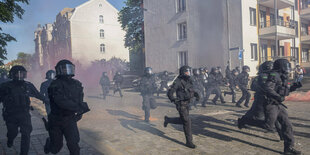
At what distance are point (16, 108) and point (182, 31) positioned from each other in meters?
19.3

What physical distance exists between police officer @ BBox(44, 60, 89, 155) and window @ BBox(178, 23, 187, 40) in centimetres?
1925

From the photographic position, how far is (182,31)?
73.1ft

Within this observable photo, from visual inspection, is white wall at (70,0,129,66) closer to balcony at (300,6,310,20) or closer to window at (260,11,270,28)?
window at (260,11,270,28)

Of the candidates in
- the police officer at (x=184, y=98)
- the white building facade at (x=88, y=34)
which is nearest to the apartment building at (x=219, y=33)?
the white building facade at (x=88, y=34)

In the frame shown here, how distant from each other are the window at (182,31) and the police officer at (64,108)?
19.2m

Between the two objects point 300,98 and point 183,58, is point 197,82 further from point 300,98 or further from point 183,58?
point 183,58

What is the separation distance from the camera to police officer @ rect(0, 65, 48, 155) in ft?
13.6

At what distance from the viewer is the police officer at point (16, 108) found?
415 centimetres

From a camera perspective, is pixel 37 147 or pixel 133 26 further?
pixel 133 26

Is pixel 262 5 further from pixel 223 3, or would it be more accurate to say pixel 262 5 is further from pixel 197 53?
pixel 197 53

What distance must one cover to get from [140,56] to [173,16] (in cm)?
1065

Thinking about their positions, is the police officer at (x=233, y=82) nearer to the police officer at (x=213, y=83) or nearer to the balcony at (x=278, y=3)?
the police officer at (x=213, y=83)

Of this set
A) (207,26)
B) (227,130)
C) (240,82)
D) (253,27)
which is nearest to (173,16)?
(207,26)

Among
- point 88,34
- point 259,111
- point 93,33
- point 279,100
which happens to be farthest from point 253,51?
point 93,33
